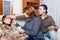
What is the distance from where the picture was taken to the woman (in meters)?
2.27

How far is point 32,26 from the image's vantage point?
7.55 ft

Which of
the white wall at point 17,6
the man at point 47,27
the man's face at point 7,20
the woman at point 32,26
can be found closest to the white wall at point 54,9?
the man at point 47,27

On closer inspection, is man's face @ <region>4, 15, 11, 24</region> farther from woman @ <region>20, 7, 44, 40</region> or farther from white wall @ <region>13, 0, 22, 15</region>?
white wall @ <region>13, 0, 22, 15</region>

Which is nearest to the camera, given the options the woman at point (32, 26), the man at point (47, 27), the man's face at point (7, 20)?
the woman at point (32, 26)

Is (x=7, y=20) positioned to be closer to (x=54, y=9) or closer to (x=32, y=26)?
(x=32, y=26)

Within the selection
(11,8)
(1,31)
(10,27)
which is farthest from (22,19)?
(11,8)

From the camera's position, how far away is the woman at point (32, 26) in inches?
89.4

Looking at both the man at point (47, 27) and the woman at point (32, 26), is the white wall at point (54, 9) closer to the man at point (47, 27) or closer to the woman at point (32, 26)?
the man at point (47, 27)

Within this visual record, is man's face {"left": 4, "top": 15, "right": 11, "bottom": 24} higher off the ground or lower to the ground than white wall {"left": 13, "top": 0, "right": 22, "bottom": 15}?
lower

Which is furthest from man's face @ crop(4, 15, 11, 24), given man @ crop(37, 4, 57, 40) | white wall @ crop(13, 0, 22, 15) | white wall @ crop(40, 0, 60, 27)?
white wall @ crop(40, 0, 60, 27)

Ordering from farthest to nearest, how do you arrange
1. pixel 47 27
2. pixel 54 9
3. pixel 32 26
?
1. pixel 54 9
2. pixel 47 27
3. pixel 32 26

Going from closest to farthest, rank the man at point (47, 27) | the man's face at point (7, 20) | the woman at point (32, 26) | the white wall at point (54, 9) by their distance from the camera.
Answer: the woman at point (32, 26) → the man's face at point (7, 20) → the man at point (47, 27) → the white wall at point (54, 9)

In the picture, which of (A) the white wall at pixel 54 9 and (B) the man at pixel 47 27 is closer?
(B) the man at pixel 47 27

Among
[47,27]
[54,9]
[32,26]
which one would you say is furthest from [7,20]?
[54,9]
